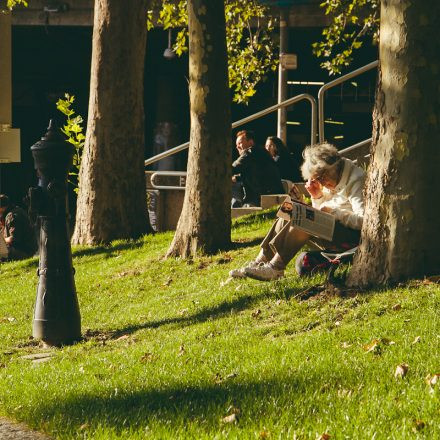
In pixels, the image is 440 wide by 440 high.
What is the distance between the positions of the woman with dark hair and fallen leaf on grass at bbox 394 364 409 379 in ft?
35.2

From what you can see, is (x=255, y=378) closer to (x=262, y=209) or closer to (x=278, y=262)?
(x=278, y=262)

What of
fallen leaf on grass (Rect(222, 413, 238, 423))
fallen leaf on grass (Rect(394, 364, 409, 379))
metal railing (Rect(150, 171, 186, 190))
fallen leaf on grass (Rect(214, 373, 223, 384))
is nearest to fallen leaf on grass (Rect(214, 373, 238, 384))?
fallen leaf on grass (Rect(214, 373, 223, 384))

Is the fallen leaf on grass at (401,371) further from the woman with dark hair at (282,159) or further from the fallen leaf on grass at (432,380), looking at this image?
the woman with dark hair at (282,159)

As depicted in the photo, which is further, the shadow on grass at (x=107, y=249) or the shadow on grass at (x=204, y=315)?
the shadow on grass at (x=107, y=249)

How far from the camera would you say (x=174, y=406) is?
6027mm

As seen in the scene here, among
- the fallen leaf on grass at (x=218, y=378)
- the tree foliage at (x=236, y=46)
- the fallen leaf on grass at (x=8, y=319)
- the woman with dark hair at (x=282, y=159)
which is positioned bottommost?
the fallen leaf on grass at (x=8, y=319)

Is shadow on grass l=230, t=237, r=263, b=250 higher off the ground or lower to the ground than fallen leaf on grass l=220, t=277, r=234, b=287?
higher

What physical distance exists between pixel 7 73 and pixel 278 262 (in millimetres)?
2680

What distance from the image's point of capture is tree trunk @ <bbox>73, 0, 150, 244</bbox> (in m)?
15.5

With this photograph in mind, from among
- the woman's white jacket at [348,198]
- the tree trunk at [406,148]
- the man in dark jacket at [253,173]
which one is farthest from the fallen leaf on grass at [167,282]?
the man in dark jacket at [253,173]

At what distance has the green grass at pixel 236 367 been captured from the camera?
5488mm

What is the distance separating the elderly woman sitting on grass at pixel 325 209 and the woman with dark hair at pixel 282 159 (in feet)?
23.1

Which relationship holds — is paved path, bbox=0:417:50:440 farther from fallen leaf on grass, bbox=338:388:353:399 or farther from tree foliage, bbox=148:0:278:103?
tree foliage, bbox=148:0:278:103

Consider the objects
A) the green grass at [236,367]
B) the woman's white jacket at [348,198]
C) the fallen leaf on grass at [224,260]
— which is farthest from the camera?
the fallen leaf on grass at [224,260]
